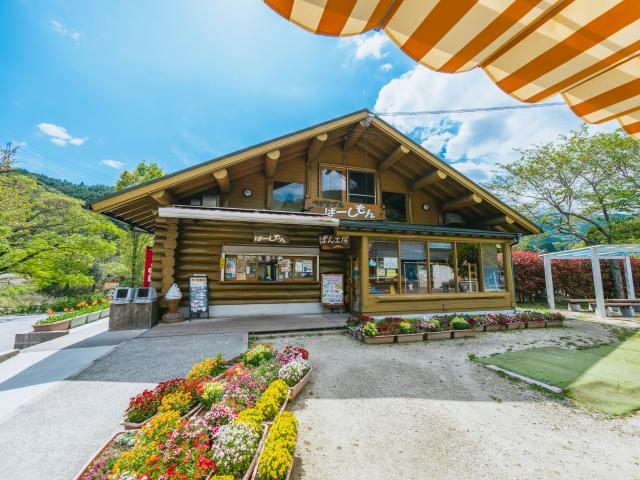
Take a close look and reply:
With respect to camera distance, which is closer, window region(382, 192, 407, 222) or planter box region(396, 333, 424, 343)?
planter box region(396, 333, 424, 343)

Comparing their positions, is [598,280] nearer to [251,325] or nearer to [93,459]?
[251,325]

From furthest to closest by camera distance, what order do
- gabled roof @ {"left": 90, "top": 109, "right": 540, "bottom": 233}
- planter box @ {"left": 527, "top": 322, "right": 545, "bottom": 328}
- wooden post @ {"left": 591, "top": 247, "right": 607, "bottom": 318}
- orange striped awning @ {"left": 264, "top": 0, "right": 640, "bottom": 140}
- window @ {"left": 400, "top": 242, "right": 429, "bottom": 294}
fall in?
wooden post @ {"left": 591, "top": 247, "right": 607, "bottom": 318}, window @ {"left": 400, "top": 242, "right": 429, "bottom": 294}, planter box @ {"left": 527, "top": 322, "right": 545, "bottom": 328}, gabled roof @ {"left": 90, "top": 109, "right": 540, "bottom": 233}, orange striped awning @ {"left": 264, "top": 0, "right": 640, "bottom": 140}

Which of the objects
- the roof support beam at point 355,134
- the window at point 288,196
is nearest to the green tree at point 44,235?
the window at point 288,196

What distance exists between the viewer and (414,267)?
369 inches

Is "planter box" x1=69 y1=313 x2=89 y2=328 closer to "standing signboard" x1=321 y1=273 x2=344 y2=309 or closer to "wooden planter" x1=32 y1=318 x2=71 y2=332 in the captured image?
"wooden planter" x1=32 y1=318 x2=71 y2=332

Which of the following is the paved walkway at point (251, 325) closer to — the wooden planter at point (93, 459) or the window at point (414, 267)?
the window at point (414, 267)

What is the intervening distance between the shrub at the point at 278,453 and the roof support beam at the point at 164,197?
7.02 m

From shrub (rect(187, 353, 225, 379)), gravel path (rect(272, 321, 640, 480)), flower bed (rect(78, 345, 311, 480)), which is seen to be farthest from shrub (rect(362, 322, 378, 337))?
shrub (rect(187, 353, 225, 379))

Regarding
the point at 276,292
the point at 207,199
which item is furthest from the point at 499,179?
the point at 207,199

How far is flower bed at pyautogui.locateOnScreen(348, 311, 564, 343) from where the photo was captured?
22.3ft

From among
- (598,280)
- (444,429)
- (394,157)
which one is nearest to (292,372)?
(444,429)

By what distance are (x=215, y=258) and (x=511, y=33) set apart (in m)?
9.00

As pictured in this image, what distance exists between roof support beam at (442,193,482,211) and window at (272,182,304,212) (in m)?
6.48

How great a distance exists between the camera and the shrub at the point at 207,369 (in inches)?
155
